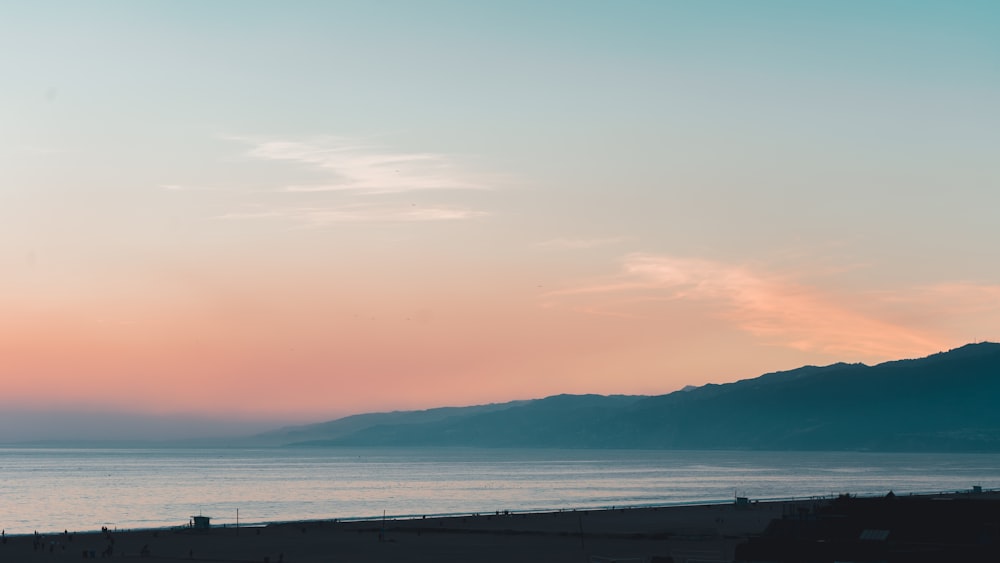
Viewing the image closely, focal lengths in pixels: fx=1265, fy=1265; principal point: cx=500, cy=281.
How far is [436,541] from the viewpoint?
319 feet

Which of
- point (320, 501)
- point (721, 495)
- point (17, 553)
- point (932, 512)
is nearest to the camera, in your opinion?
point (932, 512)

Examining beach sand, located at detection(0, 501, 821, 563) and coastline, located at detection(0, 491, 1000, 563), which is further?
coastline, located at detection(0, 491, 1000, 563)

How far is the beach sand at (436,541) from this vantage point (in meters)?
83.3

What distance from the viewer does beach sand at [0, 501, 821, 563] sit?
273ft

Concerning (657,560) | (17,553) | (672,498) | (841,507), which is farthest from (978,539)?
(672,498)

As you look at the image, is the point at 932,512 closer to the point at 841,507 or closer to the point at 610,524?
the point at 841,507

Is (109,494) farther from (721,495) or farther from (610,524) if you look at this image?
(610,524)

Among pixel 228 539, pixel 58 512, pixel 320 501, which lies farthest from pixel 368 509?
pixel 228 539

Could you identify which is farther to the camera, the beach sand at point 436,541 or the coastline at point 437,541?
the coastline at point 437,541

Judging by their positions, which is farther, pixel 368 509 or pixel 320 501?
pixel 320 501

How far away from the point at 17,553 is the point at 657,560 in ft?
162

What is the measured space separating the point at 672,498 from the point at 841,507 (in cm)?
10607

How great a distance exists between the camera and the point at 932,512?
69.4 meters

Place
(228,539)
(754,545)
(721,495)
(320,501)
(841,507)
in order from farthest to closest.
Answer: (721,495), (320,501), (228,539), (841,507), (754,545)
